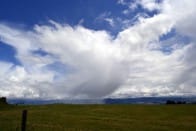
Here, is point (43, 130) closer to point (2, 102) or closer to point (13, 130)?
point (13, 130)

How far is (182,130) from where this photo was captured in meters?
40.0

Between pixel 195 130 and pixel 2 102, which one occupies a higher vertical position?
pixel 2 102

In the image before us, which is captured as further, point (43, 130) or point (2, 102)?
point (2, 102)

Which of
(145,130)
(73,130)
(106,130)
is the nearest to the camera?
(73,130)

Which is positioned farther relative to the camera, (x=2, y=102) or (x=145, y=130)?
(x=2, y=102)

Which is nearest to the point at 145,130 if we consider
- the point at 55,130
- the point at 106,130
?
the point at 106,130

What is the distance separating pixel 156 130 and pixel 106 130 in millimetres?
7790

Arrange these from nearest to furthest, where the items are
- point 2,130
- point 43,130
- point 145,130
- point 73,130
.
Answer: point 2,130 < point 43,130 < point 73,130 < point 145,130

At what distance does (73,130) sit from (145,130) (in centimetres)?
1110

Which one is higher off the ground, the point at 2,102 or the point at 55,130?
the point at 2,102

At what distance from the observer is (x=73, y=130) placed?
1272 inches

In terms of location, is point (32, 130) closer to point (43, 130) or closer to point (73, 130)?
point (43, 130)

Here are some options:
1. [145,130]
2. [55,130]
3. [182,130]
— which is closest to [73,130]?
[55,130]

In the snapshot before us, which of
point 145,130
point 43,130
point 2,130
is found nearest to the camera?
point 2,130
